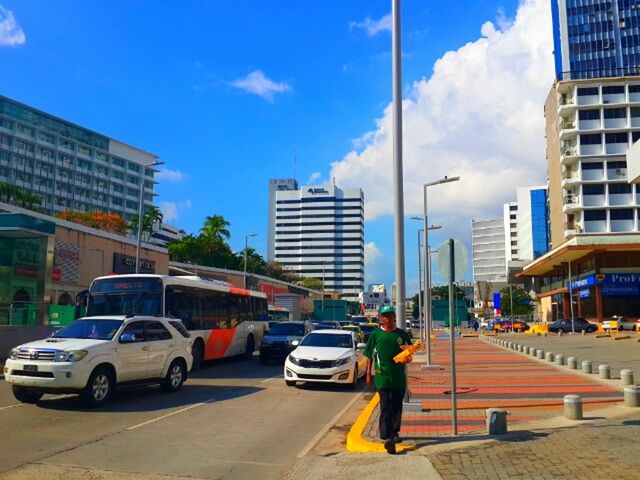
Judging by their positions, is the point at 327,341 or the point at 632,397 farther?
the point at 327,341

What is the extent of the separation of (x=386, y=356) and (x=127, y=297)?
11.7 metres

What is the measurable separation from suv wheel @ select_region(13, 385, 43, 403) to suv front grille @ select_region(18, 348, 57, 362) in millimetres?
701

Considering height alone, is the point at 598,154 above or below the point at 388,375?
above

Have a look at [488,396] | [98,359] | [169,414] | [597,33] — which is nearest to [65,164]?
[597,33]

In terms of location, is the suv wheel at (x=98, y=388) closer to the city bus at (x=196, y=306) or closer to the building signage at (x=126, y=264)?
the city bus at (x=196, y=306)

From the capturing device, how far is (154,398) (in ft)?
42.2

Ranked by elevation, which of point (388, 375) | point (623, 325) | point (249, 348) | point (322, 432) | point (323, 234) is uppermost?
point (323, 234)

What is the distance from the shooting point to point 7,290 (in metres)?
25.8

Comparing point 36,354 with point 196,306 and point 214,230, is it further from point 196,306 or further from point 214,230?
point 214,230

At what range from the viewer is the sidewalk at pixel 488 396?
30.9 feet

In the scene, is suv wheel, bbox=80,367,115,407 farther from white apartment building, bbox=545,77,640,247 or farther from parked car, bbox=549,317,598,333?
white apartment building, bbox=545,77,640,247

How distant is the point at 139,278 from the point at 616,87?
75237 millimetres

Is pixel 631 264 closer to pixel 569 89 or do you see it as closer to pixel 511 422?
pixel 569 89

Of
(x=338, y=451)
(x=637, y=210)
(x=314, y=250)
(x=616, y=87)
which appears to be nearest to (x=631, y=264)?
(x=637, y=210)
